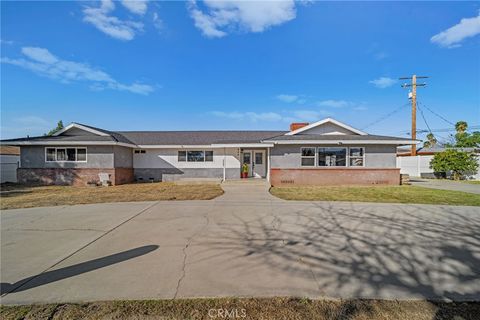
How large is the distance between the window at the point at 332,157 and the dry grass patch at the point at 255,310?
14.0m

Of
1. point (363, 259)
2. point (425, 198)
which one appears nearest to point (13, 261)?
point (363, 259)

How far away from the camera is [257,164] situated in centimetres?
1928

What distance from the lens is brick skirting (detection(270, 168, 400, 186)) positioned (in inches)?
632

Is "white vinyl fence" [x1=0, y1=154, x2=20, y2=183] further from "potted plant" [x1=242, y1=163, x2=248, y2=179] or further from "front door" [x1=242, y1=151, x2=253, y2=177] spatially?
"front door" [x1=242, y1=151, x2=253, y2=177]

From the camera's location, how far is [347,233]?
581cm

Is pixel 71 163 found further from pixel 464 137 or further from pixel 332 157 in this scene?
pixel 464 137

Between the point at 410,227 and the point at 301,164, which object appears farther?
the point at 301,164

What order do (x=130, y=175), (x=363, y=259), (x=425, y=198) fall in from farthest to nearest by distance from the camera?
(x=130, y=175)
(x=425, y=198)
(x=363, y=259)

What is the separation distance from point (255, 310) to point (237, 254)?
171cm

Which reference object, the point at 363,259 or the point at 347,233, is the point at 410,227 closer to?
the point at 347,233

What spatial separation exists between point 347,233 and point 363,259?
63.6 inches

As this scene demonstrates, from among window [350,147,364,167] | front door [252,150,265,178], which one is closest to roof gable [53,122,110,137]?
front door [252,150,265,178]

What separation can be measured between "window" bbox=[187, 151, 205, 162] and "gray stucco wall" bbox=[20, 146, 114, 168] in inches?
221

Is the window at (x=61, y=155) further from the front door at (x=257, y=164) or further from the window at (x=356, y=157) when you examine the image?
the window at (x=356, y=157)
